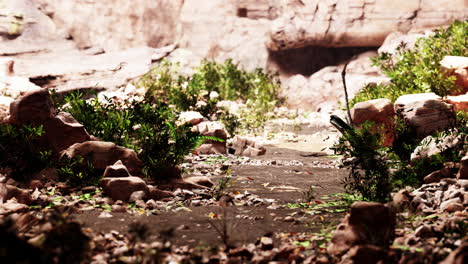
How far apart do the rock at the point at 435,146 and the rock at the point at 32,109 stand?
12.1ft

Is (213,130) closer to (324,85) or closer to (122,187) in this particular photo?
(122,187)

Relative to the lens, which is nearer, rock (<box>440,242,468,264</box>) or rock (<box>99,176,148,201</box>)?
rock (<box>440,242,468,264</box>)

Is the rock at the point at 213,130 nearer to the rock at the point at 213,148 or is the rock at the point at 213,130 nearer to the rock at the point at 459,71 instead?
the rock at the point at 213,148

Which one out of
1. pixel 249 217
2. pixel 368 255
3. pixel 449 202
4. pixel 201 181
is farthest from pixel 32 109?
pixel 449 202

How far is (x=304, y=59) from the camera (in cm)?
1861

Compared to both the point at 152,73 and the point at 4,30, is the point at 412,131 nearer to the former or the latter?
the point at 152,73

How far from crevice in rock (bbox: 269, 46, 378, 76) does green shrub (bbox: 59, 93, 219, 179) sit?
39.6ft

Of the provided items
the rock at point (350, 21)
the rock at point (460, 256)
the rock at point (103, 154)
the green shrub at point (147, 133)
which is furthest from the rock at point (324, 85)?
the rock at point (460, 256)

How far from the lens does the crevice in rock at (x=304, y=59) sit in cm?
1834

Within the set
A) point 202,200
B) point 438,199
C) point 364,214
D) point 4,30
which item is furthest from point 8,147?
point 4,30

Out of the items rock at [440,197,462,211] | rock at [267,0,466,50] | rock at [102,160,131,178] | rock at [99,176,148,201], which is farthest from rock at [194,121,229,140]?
rock at [267,0,466,50]

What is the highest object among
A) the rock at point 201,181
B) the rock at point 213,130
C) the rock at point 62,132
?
the rock at point 62,132

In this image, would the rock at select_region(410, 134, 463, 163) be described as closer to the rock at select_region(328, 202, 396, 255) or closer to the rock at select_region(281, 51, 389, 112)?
the rock at select_region(328, 202, 396, 255)

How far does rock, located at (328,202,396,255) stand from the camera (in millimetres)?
3189
